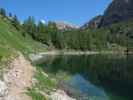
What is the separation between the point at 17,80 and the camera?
39156 mm

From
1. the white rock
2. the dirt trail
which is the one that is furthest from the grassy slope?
the white rock

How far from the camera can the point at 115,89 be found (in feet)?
226

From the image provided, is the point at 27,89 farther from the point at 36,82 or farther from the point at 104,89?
the point at 104,89

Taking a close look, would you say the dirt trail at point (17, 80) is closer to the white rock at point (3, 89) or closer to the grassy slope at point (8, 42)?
the white rock at point (3, 89)

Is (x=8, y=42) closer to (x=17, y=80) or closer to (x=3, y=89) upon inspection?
(x=17, y=80)

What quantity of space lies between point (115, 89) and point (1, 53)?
1283 inches

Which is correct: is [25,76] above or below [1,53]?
below

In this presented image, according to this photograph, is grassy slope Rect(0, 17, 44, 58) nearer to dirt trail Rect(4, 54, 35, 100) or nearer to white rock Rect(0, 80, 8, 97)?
dirt trail Rect(4, 54, 35, 100)

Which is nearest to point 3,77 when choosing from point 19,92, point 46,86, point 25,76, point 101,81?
point 19,92

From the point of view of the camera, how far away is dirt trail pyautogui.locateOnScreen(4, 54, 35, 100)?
35438mm

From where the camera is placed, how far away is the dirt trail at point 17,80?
35438mm

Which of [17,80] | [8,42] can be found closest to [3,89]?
[17,80]

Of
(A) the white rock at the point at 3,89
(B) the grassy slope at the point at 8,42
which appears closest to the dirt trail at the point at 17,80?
(A) the white rock at the point at 3,89

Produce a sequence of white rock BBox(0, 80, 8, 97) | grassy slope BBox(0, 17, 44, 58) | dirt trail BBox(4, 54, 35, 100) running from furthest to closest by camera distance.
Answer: grassy slope BBox(0, 17, 44, 58), dirt trail BBox(4, 54, 35, 100), white rock BBox(0, 80, 8, 97)
